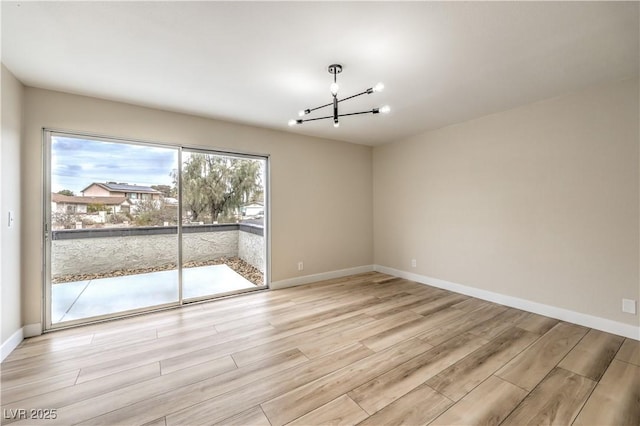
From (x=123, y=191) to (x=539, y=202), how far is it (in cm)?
513

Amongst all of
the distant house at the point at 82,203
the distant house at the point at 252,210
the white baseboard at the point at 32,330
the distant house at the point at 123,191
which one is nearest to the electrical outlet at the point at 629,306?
the distant house at the point at 252,210

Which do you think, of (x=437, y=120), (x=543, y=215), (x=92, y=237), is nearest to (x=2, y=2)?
(x=92, y=237)

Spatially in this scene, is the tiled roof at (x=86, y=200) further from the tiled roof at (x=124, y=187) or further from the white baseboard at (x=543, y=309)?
the white baseboard at (x=543, y=309)

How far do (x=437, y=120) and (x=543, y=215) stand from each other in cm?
185

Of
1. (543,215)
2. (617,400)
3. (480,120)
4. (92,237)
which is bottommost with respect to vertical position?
(617,400)

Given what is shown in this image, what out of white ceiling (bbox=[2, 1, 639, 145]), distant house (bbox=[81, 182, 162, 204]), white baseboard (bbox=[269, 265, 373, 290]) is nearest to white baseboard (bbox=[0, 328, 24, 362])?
distant house (bbox=[81, 182, 162, 204])

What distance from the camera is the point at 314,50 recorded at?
2.24 metres

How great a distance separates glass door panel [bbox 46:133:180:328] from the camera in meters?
3.05

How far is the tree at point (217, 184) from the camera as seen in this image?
12.4 feet

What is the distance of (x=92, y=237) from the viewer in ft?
10.5

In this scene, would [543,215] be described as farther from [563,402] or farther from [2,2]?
[2,2]

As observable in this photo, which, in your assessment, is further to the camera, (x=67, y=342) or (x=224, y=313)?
(x=224, y=313)

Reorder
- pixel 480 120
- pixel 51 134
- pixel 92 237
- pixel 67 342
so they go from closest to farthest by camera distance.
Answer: pixel 67 342 < pixel 51 134 < pixel 92 237 < pixel 480 120

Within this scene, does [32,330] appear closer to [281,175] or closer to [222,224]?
[222,224]
